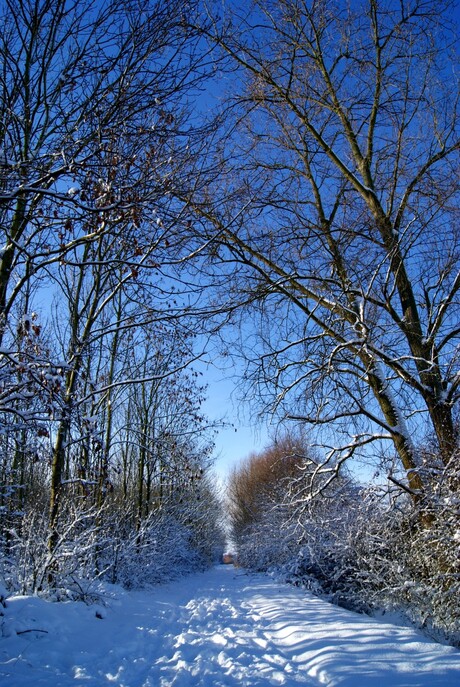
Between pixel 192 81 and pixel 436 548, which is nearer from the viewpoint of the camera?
pixel 192 81

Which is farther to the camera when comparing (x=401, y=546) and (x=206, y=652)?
(x=401, y=546)

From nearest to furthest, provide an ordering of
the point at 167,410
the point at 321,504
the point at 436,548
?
the point at 436,548 → the point at 321,504 → the point at 167,410

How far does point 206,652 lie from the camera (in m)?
5.03

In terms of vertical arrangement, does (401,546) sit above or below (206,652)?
above

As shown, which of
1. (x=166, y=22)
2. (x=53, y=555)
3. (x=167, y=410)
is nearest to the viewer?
(x=166, y=22)

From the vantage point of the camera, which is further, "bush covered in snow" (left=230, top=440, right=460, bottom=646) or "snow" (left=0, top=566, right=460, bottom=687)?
"bush covered in snow" (left=230, top=440, right=460, bottom=646)

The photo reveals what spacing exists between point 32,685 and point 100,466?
1796 millimetres

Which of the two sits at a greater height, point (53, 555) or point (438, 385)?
point (438, 385)

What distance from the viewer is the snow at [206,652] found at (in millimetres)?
3797

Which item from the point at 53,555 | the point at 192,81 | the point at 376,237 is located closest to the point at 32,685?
the point at 53,555

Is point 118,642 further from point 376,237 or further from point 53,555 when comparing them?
point 376,237

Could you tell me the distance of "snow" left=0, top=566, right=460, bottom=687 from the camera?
380 cm

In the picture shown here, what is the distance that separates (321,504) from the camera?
25.1ft

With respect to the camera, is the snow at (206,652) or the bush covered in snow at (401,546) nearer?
the snow at (206,652)
